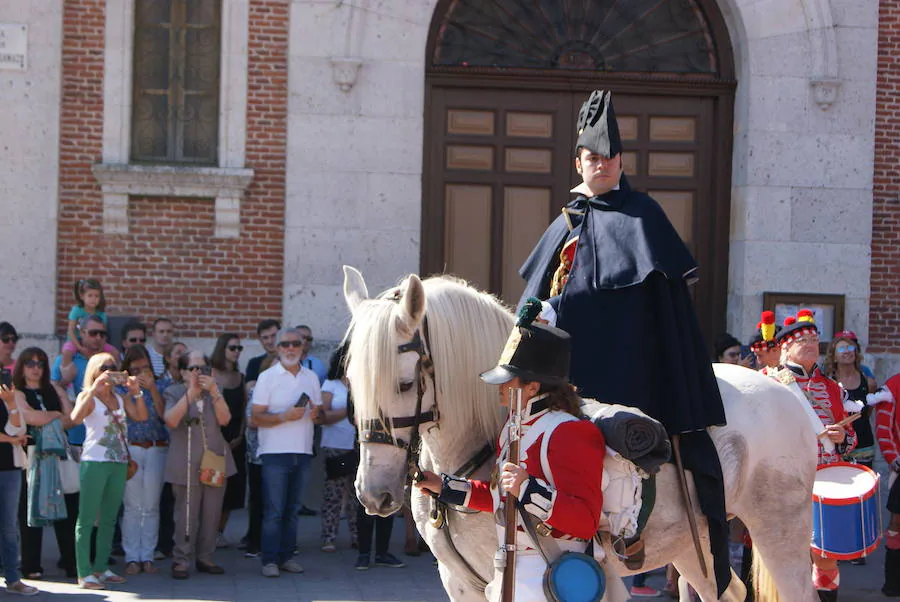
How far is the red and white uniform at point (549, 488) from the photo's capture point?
430 centimetres

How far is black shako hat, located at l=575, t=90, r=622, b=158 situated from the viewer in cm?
553

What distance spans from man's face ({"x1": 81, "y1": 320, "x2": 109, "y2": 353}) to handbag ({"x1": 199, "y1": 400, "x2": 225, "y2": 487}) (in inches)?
59.2

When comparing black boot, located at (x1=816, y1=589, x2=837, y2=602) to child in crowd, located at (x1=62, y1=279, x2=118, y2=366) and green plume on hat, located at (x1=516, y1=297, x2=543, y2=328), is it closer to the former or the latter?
green plume on hat, located at (x1=516, y1=297, x2=543, y2=328)

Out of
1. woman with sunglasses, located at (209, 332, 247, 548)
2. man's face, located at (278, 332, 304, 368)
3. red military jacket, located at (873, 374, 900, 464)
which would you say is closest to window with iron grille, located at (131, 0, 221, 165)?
woman with sunglasses, located at (209, 332, 247, 548)

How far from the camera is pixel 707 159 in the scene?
45.7 feet

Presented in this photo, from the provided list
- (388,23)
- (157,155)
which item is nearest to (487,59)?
(388,23)

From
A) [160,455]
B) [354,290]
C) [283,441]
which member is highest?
[354,290]

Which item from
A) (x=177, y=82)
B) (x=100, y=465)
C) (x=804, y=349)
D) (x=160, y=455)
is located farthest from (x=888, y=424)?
(x=177, y=82)

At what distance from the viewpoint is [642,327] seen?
5434 mm

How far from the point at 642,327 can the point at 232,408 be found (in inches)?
247

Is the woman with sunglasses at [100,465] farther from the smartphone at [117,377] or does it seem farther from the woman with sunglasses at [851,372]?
the woman with sunglasses at [851,372]

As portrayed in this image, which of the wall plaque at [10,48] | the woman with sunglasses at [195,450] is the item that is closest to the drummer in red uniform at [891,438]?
the woman with sunglasses at [195,450]

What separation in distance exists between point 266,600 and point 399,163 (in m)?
5.38

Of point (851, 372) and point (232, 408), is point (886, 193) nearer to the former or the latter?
point (851, 372)
